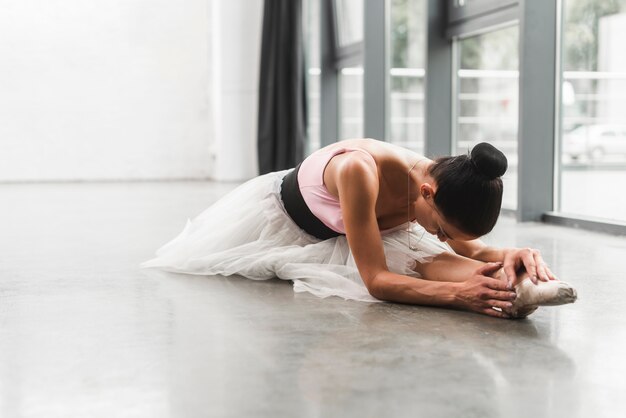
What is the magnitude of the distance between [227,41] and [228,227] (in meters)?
5.33

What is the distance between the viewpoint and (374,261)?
193 cm

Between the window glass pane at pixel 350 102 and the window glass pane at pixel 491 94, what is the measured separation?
1.63 metres

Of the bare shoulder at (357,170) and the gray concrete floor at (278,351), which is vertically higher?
the bare shoulder at (357,170)

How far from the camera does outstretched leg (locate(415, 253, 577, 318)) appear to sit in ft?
5.51

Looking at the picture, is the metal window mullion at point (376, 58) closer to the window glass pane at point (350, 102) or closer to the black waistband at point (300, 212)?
the window glass pane at point (350, 102)

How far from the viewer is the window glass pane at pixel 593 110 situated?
3.59 metres

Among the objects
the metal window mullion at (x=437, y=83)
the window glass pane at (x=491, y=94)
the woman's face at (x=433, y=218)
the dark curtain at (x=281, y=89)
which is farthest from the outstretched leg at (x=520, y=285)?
the dark curtain at (x=281, y=89)

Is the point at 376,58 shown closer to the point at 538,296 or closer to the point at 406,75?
the point at 406,75

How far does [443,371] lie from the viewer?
1.41 m

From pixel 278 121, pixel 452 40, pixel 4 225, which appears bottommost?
pixel 4 225

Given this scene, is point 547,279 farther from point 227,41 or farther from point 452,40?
point 227,41

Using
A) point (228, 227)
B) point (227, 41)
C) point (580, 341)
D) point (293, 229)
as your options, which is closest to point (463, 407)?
point (580, 341)

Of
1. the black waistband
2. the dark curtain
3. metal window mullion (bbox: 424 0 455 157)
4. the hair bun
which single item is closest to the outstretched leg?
the hair bun

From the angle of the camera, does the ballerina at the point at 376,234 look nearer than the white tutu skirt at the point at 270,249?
Yes
